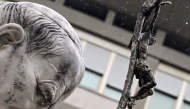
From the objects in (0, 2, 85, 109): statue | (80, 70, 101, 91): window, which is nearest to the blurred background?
(80, 70, 101, 91): window

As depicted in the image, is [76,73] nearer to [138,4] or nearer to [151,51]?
[138,4]

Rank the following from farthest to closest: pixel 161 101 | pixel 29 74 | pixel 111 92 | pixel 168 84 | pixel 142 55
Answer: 1. pixel 161 101
2. pixel 168 84
3. pixel 111 92
4. pixel 142 55
5. pixel 29 74

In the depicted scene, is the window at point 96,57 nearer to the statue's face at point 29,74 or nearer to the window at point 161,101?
the window at point 161,101

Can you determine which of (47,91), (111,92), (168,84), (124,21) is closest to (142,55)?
(47,91)

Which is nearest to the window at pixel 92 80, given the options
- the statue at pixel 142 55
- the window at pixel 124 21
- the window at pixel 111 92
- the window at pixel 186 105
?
the window at pixel 111 92

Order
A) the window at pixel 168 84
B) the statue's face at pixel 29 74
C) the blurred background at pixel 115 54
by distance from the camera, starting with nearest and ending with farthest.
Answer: the statue's face at pixel 29 74, the blurred background at pixel 115 54, the window at pixel 168 84

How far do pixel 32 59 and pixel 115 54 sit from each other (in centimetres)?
571

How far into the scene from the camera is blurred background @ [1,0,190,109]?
235 inches

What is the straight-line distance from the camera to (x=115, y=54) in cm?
636

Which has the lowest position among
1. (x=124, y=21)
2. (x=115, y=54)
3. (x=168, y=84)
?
(x=168, y=84)

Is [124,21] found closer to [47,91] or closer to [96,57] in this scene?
[96,57]

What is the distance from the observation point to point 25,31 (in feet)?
2.20

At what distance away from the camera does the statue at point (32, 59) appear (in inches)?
25.8

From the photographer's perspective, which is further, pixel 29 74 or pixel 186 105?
pixel 186 105
